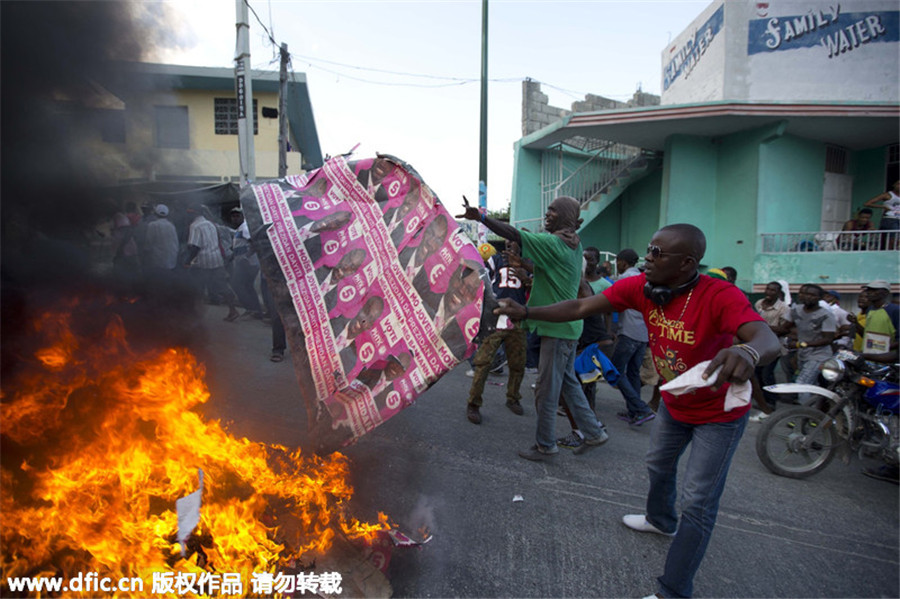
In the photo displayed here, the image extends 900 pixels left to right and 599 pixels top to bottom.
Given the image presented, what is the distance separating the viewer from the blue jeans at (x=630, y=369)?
5.38 meters

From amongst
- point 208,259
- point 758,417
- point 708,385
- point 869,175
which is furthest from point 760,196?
point 208,259

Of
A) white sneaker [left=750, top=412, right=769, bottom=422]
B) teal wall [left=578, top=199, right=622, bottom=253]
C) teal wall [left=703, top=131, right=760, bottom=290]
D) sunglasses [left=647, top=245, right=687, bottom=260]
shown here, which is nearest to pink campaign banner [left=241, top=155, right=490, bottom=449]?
sunglasses [left=647, top=245, right=687, bottom=260]

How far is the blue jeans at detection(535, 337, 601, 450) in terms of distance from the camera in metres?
3.85

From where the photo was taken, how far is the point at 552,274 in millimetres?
3789

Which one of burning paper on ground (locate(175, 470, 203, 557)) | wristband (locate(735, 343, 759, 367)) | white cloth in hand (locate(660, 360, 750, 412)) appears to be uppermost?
wristband (locate(735, 343, 759, 367))

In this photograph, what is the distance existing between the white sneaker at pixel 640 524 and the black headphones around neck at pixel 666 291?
1512 millimetres

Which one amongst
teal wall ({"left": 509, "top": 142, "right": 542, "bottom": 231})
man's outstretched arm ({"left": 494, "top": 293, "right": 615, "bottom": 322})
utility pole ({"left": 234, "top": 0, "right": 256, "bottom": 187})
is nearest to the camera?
man's outstretched arm ({"left": 494, "top": 293, "right": 615, "bottom": 322})

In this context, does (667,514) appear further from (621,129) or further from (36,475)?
(621,129)

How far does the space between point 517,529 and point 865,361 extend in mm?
3829

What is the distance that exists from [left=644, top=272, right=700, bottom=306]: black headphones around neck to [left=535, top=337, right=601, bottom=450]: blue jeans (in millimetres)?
1293

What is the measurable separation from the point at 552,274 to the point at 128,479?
296 cm

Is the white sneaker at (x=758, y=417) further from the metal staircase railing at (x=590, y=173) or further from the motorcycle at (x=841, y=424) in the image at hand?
the metal staircase railing at (x=590, y=173)

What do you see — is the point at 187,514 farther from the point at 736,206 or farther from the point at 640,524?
the point at 736,206

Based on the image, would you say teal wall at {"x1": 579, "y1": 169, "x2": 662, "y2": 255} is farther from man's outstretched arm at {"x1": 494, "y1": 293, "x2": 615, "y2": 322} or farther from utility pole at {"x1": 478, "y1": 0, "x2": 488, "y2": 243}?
man's outstretched arm at {"x1": 494, "y1": 293, "x2": 615, "y2": 322}
